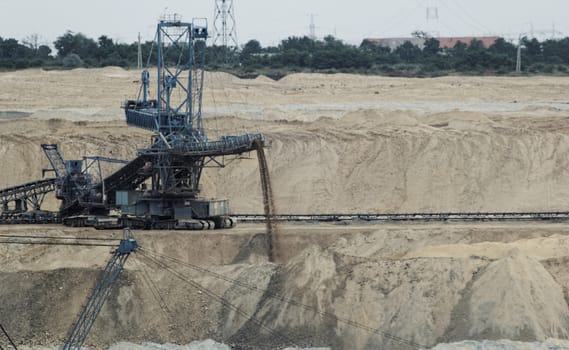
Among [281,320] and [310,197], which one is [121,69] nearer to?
[310,197]

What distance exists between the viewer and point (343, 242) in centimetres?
8438

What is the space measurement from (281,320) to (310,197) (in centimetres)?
3123

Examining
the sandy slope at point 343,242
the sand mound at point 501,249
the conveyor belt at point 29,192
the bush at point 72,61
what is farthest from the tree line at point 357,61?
the sand mound at point 501,249

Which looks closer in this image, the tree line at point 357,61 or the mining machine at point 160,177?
the mining machine at point 160,177

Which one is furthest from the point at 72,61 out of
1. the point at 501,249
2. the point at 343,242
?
the point at 501,249

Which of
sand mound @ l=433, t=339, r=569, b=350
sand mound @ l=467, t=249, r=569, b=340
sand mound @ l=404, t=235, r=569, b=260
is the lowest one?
sand mound @ l=433, t=339, r=569, b=350

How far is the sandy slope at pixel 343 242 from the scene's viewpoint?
238ft

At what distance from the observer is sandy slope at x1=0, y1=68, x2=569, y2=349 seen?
72500 mm

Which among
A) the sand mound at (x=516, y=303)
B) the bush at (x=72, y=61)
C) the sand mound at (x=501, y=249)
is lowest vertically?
the sand mound at (x=516, y=303)

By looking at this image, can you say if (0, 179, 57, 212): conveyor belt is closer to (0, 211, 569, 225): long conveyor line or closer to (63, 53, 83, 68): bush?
(0, 211, 569, 225): long conveyor line

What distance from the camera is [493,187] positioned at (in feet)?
341

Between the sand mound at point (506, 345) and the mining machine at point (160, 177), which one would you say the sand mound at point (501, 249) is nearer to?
the sand mound at point (506, 345)

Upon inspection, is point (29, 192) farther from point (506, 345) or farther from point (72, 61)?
point (72, 61)

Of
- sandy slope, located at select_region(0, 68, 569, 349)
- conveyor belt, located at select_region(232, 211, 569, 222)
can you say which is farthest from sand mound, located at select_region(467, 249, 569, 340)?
conveyor belt, located at select_region(232, 211, 569, 222)
